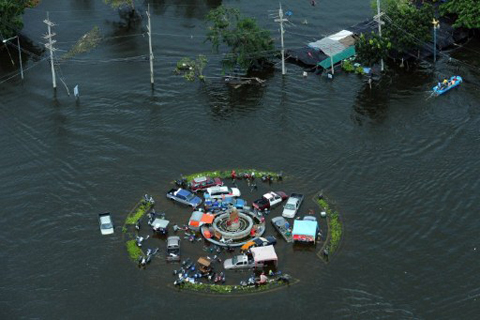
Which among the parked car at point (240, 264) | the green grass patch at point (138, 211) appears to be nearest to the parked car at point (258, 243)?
the parked car at point (240, 264)

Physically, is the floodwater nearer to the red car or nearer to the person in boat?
the person in boat

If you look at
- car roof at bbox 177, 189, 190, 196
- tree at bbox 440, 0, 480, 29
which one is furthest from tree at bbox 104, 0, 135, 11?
tree at bbox 440, 0, 480, 29

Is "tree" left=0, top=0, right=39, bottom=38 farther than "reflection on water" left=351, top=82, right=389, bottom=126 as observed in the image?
Yes

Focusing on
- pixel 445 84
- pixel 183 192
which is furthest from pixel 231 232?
pixel 445 84

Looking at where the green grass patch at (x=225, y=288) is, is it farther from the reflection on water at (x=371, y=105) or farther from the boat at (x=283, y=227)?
the reflection on water at (x=371, y=105)

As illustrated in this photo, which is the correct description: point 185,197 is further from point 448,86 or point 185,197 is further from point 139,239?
point 448,86
